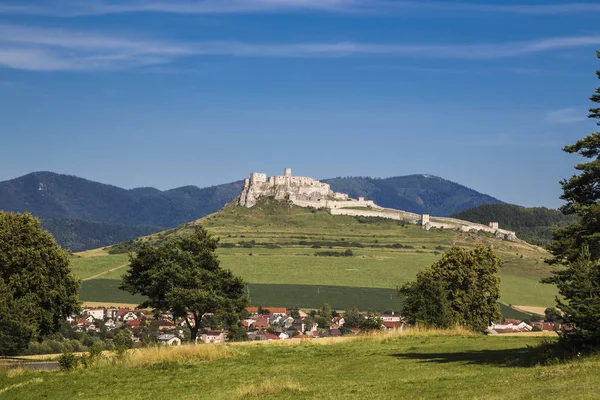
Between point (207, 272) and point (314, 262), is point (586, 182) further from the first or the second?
point (314, 262)

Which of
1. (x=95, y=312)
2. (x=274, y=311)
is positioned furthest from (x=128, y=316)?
(x=274, y=311)

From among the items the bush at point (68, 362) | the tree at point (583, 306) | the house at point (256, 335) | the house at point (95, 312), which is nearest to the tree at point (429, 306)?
the tree at point (583, 306)

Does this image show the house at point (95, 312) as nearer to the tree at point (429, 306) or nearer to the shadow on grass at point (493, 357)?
the tree at point (429, 306)

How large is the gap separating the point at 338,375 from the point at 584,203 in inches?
467

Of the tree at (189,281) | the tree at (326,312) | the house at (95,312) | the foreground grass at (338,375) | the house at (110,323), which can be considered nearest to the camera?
the foreground grass at (338,375)

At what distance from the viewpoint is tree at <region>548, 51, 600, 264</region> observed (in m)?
27.2

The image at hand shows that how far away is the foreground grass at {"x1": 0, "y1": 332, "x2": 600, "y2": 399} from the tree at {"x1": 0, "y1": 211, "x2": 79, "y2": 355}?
11.5m

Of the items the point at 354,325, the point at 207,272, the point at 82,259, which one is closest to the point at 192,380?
the point at 207,272

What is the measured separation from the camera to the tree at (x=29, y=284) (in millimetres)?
39531

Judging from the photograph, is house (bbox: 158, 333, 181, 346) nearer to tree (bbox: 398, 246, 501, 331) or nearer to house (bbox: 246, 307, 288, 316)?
tree (bbox: 398, 246, 501, 331)

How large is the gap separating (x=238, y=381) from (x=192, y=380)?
5.82 ft

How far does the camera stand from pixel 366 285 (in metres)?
160

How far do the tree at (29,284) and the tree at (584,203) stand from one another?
26.3m

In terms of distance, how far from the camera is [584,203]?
2941 centimetres
